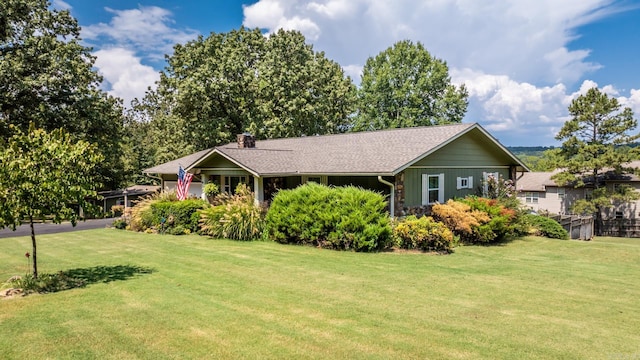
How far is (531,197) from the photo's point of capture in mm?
37719

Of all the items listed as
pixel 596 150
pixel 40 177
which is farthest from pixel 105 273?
Result: pixel 596 150

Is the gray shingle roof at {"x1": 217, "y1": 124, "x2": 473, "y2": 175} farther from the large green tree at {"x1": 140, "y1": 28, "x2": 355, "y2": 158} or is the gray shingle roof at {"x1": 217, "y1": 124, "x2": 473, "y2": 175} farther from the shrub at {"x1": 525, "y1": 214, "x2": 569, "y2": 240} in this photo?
the large green tree at {"x1": 140, "y1": 28, "x2": 355, "y2": 158}

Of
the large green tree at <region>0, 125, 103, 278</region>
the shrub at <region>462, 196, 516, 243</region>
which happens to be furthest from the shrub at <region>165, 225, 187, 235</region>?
the shrub at <region>462, 196, 516, 243</region>

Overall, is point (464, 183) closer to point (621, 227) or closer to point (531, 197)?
point (621, 227)

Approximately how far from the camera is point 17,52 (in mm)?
24266

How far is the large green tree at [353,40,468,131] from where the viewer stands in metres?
39.8

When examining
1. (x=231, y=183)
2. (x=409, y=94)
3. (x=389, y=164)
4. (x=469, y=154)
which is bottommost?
(x=231, y=183)

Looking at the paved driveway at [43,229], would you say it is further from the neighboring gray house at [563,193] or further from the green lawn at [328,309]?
the neighboring gray house at [563,193]

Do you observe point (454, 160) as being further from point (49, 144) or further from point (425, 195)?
point (49, 144)

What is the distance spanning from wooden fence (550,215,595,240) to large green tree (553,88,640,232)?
955cm

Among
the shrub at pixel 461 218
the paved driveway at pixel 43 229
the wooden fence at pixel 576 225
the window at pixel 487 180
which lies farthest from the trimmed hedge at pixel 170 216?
the wooden fence at pixel 576 225

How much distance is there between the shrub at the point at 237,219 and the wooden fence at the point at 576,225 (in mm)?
14451

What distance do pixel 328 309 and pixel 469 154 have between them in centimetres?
1425

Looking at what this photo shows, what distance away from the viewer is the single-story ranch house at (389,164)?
49.3 ft
